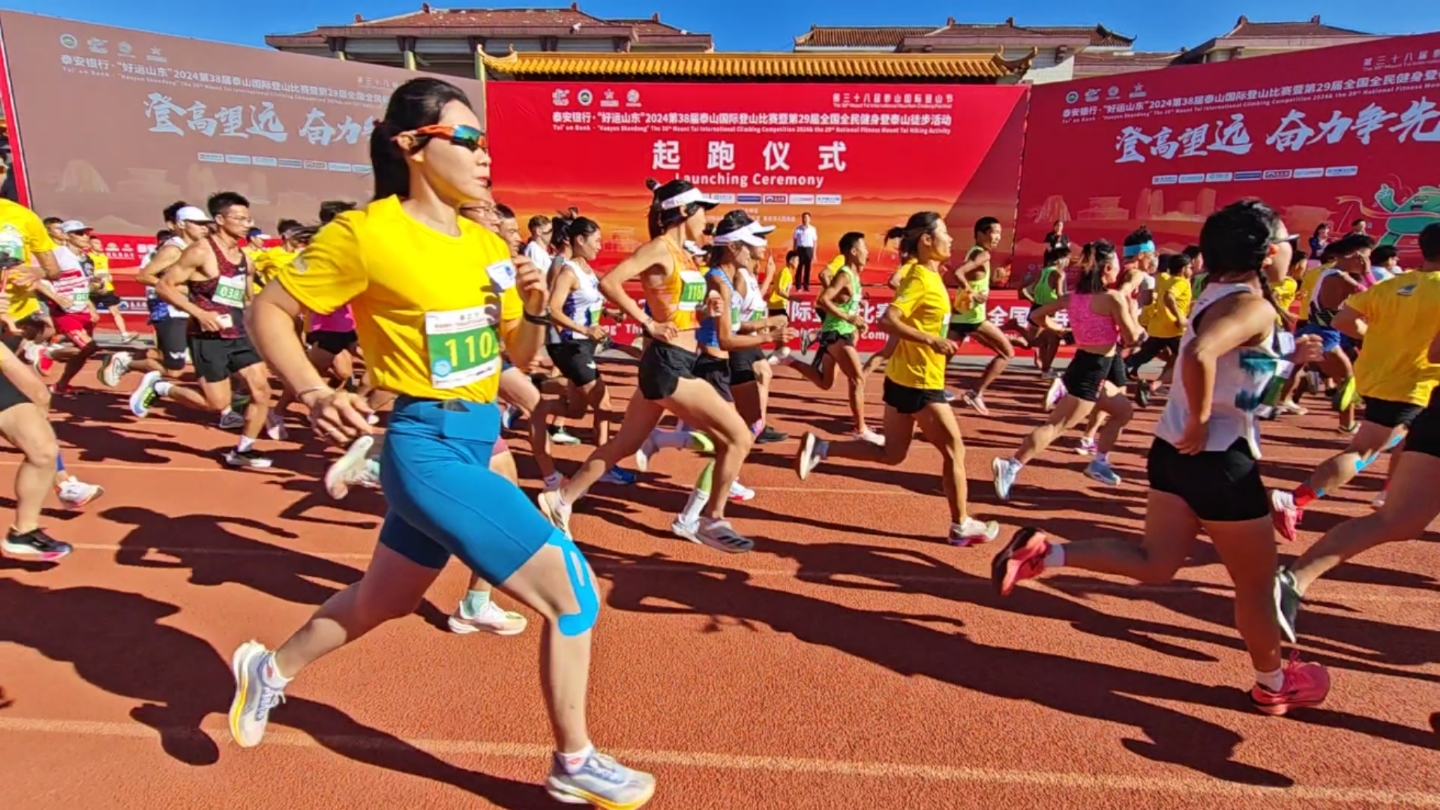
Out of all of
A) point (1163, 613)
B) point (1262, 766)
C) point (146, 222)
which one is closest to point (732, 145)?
point (146, 222)

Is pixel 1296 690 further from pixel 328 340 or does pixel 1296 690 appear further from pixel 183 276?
pixel 183 276

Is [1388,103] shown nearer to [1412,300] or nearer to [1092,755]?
[1412,300]

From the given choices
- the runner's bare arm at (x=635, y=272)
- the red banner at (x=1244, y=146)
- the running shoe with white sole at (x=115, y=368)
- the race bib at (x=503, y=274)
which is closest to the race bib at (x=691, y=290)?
the runner's bare arm at (x=635, y=272)

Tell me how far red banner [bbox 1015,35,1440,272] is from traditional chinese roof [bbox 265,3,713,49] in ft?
61.4

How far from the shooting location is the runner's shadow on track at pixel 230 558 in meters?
4.28

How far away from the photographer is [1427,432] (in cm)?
358

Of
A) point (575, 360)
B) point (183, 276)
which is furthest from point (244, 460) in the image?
point (575, 360)

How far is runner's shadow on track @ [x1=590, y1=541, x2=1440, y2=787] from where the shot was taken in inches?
120

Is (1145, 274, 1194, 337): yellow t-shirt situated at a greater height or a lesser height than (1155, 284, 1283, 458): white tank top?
greater

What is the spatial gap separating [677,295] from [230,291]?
395cm

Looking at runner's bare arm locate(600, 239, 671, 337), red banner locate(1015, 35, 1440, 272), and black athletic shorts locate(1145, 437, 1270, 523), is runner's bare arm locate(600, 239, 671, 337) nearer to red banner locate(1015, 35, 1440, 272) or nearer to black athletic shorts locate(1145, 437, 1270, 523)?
black athletic shorts locate(1145, 437, 1270, 523)

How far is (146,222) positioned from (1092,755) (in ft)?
62.1

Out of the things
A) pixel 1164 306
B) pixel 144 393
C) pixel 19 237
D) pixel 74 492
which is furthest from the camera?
pixel 1164 306

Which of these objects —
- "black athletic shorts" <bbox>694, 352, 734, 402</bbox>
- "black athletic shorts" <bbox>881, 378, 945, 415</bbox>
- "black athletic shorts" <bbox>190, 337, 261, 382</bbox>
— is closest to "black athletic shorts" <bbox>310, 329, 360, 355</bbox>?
"black athletic shorts" <bbox>190, 337, 261, 382</bbox>
